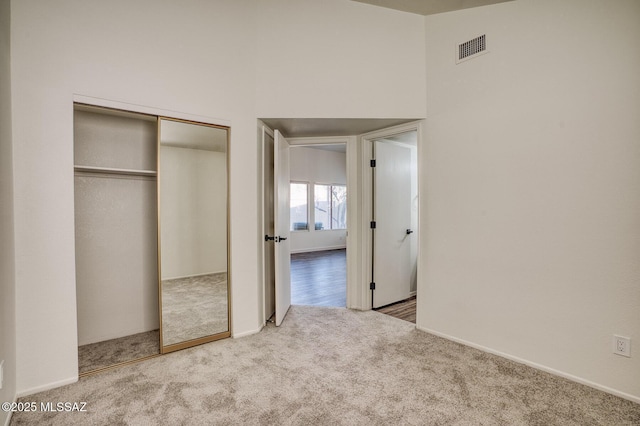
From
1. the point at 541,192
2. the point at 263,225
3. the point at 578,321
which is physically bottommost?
the point at 578,321

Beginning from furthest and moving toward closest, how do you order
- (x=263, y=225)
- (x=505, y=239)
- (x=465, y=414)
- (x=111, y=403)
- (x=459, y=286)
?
(x=263, y=225)
(x=459, y=286)
(x=505, y=239)
(x=111, y=403)
(x=465, y=414)

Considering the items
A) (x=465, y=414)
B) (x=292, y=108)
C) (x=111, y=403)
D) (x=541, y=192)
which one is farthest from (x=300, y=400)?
(x=292, y=108)

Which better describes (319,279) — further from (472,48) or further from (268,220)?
(472,48)

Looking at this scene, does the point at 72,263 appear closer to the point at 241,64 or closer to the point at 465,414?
the point at 241,64

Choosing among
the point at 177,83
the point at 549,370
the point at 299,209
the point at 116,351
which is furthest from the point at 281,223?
the point at 299,209

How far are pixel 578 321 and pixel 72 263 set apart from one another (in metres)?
3.65

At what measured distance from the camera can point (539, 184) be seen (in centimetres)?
237

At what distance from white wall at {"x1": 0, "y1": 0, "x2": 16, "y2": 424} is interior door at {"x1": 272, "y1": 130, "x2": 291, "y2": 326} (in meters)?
1.97

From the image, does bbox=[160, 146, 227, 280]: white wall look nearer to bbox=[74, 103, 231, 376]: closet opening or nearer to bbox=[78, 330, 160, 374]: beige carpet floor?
bbox=[74, 103, 231, 376]: closet opening

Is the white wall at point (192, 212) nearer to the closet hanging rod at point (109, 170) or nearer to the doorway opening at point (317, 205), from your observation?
the closet hanging rod at point (109, 170)

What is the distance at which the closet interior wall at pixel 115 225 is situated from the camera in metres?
2.78

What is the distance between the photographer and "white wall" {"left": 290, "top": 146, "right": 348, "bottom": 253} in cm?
873

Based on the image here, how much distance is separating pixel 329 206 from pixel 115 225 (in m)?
7.12

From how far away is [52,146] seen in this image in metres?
2.11
